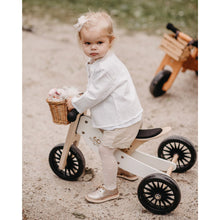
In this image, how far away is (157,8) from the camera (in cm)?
734

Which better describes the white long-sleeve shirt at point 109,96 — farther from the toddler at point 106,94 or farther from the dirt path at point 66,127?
the dirt path at point 66,127

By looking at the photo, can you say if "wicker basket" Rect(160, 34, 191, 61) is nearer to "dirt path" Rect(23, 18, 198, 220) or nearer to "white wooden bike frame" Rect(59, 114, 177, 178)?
"dirt path" Rect(23, 18, 198, 220)

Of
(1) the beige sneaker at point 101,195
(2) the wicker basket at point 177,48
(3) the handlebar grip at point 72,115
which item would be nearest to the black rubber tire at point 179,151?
(1) the beige sneaker at point 101,195

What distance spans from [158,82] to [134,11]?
3643 mm

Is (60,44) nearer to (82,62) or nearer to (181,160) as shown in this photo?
(82,62)

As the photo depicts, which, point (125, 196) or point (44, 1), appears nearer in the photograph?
point (125, 196)

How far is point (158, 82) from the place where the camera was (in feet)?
13.4

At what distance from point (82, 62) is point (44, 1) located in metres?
3.36

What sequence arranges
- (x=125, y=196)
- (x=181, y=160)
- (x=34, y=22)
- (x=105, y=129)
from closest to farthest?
1. (x=105, y=129)
2. (x=125, y=196)
3. (x=181, y=160)
4. (x=34, y=22)

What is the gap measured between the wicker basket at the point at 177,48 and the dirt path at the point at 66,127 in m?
0.54

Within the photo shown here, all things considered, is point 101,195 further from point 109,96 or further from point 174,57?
point 174,57

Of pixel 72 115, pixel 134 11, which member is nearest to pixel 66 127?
pixel 72 115

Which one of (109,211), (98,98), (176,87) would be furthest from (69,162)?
(176,87)

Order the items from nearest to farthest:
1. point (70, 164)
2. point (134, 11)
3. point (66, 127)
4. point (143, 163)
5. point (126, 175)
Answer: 1. point (143, 163)
2. point (70, 164)
3. point (126, 175)
4. point (66, 127)
5. point (134, 11)
